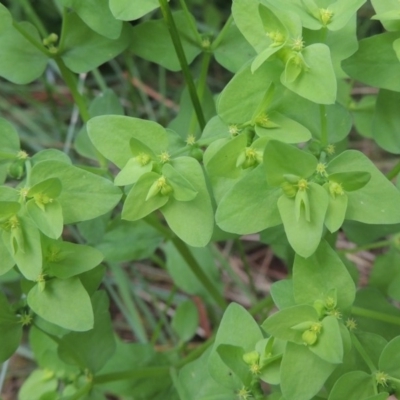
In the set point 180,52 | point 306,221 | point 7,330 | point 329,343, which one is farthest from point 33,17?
point 329,343

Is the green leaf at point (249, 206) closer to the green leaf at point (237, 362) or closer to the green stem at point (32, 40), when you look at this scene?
the green leaf at point (237, 362)

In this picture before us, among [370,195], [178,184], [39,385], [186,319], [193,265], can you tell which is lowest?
[186,319]

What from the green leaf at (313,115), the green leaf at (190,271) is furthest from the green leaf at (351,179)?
the green leaf at (190,271)

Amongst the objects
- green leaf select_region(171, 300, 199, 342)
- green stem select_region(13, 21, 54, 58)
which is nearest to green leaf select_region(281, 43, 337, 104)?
green stem select_region(13, 21, 54, 58)

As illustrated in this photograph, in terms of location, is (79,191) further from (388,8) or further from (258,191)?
(388,8)

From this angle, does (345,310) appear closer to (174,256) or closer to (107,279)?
(174,256)

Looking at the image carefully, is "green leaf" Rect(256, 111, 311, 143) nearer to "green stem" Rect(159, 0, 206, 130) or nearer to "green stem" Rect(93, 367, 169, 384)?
"green stem" Rect(159, 0, 206, 130)

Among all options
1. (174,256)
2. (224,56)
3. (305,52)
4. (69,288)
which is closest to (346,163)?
(305,52)
